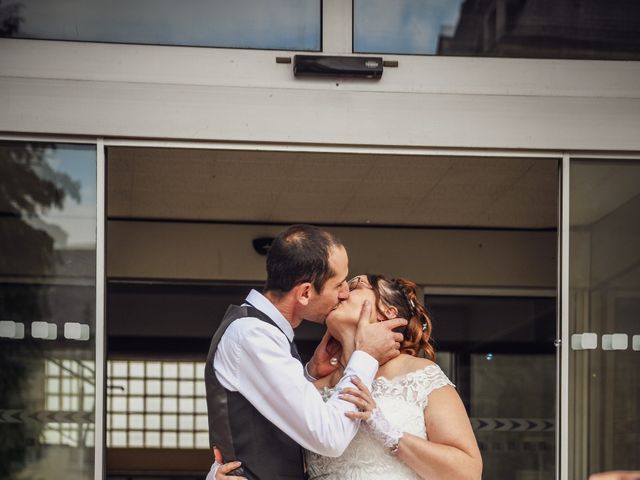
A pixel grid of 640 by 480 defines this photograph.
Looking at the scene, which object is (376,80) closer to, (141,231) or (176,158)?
(176,158)

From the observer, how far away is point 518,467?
910 centimetres

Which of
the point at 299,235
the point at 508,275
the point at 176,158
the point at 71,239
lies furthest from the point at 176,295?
the point at 299,235

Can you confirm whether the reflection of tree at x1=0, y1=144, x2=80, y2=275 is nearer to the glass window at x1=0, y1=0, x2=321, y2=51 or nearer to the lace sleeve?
the glass window at x1=0, y1=0, x2=321, y2=51

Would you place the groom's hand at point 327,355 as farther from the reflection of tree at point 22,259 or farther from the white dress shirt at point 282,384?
the reflection of tree at point 22,259

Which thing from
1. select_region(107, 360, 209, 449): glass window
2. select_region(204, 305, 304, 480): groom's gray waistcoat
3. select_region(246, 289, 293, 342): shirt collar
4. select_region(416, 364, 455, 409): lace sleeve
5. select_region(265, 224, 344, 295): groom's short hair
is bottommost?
select_region(107, 360, 209, 449): glass window

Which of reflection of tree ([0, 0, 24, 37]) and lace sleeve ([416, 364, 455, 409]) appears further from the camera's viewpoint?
reflection of tree ([0, 0, 24, 37])

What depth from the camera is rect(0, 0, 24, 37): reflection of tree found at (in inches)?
186

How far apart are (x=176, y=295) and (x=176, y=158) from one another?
14.3 feet

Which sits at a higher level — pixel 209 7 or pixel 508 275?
pixel 209 7

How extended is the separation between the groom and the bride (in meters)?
0.13

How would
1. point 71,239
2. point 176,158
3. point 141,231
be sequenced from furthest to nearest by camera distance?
1. point 141,231
2. point 176,158
3. point 71,239

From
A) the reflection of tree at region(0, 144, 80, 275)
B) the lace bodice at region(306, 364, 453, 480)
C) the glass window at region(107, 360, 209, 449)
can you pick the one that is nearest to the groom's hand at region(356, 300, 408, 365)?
the lace bodice at region(306, 364, 453, 480)

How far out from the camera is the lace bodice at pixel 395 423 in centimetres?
311

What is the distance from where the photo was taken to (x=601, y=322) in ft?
16.0
